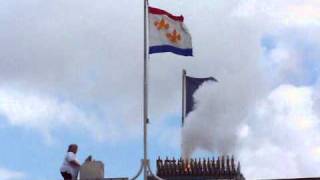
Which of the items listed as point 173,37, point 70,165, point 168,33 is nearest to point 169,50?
point 173,37

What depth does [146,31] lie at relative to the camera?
84.2ft

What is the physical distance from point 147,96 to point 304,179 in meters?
4.94

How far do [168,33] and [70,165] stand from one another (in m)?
4.88

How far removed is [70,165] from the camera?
79.5 ft

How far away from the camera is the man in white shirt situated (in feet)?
79.1

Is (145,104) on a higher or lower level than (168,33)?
lower

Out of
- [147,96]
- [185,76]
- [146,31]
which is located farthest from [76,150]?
[185,76]

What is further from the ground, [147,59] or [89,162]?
[147,59]

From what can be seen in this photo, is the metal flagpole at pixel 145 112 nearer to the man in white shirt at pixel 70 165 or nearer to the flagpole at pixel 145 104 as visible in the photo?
the flagpole at pixel 145 104

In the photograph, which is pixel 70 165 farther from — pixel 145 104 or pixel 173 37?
pixel 173 37

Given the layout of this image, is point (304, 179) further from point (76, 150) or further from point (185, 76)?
point (185, 76)

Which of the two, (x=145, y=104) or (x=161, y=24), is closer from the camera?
(x=145, y=104)

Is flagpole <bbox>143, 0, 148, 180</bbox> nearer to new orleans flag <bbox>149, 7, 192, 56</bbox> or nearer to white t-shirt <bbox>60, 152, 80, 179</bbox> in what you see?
new orleans flag <bbox>149, 7, 192, 56</bbox>

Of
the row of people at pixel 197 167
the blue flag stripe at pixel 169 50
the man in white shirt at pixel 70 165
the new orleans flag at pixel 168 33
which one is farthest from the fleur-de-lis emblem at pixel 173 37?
the row of people at pixel 197 167
